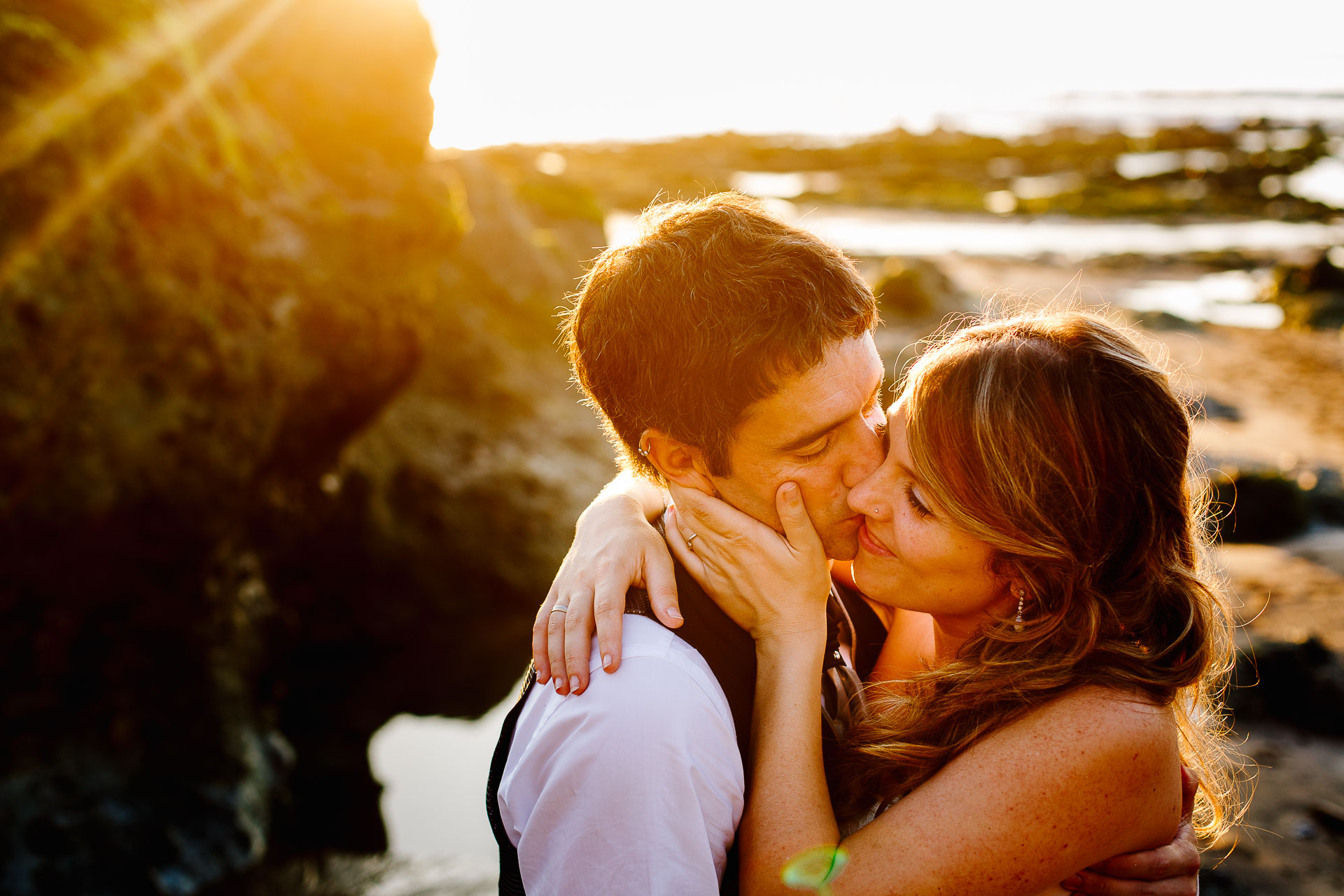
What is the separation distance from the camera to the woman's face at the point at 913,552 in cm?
269

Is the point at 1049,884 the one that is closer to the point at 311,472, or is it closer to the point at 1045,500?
the point at 1045,500

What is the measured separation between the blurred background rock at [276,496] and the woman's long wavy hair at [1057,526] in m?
0.64

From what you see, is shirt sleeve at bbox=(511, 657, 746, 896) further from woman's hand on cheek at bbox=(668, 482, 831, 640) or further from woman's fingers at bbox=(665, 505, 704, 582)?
woman's fingers at bbox=(665, 505, 704, 582)

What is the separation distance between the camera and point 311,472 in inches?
272

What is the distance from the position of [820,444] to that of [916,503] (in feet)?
1.12

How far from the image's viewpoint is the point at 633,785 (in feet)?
6.72

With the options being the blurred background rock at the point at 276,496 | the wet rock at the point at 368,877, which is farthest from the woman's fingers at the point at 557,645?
the wet rock at the point at 368,877

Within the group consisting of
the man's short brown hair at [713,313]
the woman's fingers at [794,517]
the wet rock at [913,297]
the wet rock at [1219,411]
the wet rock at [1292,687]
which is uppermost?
the man's short brown hair at [713,313]

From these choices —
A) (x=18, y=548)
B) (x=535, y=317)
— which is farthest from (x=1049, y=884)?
Result: (x=535, y=317)

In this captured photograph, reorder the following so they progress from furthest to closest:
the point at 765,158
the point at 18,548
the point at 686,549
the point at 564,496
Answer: the point at 765,158 < the point at 564,496 < the point at 18,548 < the point at 686,549

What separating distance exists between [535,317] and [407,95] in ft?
16.6

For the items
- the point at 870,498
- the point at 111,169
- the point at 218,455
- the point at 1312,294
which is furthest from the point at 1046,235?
the point at 870,498

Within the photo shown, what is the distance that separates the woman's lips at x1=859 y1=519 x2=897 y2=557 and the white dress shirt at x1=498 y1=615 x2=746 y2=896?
78 centimetres

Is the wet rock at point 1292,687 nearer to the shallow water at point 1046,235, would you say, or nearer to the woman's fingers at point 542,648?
the woman's fingers at point 542,648
